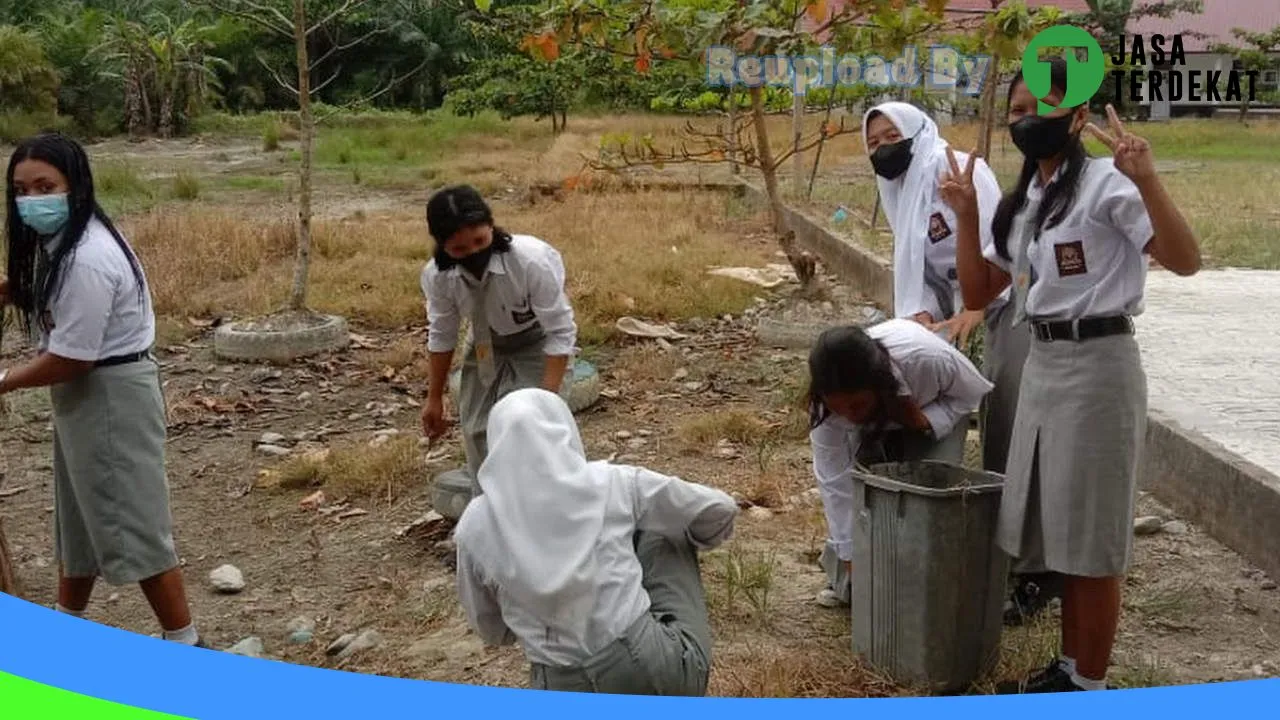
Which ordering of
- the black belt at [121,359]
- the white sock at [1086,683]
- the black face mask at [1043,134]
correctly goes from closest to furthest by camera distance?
the black face mask at [1043,134] → the white sock at [1086,683] → the black belt at [121,359]

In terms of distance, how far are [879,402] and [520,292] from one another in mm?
1168

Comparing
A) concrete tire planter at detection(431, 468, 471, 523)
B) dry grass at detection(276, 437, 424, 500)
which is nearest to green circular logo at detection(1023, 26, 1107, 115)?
concrete tire planter at detection(431, 468, 471, 523)

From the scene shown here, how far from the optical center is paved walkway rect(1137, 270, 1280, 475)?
195 inches

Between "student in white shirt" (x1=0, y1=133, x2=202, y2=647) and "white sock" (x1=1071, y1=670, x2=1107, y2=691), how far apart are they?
2236 mm

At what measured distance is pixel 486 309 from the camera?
3957mm

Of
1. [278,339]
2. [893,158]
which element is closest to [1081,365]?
[893,158]

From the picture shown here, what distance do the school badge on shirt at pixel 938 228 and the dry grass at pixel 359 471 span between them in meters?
2.27

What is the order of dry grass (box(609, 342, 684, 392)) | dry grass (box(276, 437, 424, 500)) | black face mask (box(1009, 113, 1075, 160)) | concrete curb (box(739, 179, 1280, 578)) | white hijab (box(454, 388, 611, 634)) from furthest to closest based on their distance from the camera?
dry grass (box(609, 342, 684, 392)) < dry grass (box(276, 437, 424, 500)) < concrete curb (box(739, 179, 1280, 578)) < black face mask (box(1009, 113, 1075, 160)) < white hijab (box(454, 388, 611, 634))

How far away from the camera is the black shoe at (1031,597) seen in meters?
3.59

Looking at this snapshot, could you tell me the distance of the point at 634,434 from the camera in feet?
19.2

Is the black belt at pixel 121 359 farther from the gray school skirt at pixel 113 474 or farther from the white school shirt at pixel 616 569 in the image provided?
the white school shirt at pixel 616 569

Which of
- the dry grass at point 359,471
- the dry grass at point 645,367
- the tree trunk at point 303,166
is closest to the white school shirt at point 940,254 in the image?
the dry grass at point 359,471

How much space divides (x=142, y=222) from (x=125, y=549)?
849 centimetres

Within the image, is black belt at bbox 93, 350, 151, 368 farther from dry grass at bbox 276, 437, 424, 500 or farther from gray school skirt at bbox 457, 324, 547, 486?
dry grass at bbox 276, 437, 424, 500
